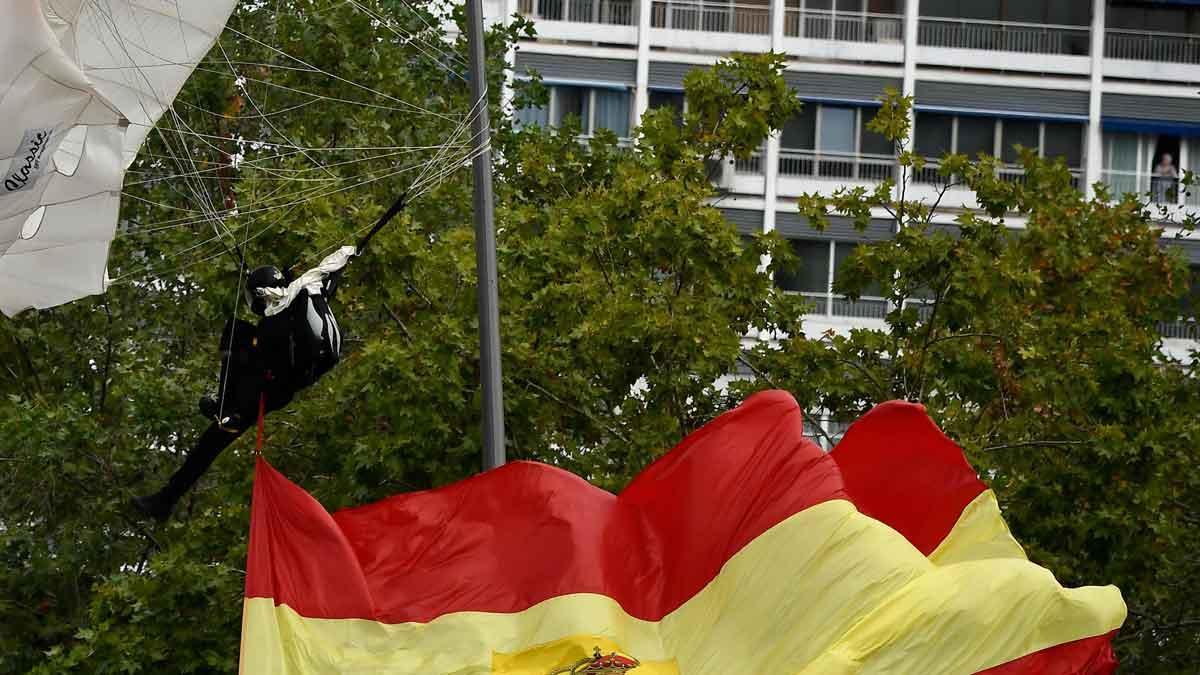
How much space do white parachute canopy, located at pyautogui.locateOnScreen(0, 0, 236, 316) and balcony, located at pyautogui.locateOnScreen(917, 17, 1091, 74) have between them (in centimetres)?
2763

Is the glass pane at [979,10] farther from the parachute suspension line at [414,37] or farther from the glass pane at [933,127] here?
the parachute suspension line at [414,37]

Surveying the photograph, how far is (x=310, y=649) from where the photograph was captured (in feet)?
47.9

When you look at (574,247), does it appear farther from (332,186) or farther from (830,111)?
(830,111)

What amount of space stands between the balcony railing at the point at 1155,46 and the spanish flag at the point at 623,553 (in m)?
28.4

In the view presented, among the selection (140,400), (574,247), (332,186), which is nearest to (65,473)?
(140,400)

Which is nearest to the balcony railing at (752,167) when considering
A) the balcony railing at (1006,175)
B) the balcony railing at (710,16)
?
the balcony railing at (710,16)

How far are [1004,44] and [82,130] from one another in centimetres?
2972

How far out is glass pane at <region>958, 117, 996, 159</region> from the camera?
4078 cm

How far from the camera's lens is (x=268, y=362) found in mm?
14352

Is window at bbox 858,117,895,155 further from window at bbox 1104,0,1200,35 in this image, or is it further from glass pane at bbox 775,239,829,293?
window at bbox 1104,0,1200,35

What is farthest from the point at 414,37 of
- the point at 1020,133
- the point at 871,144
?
the point at 1020,133

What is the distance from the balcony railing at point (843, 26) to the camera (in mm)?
41250

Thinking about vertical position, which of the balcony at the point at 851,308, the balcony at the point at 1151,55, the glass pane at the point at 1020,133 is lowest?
the balcony at the point at 851,308

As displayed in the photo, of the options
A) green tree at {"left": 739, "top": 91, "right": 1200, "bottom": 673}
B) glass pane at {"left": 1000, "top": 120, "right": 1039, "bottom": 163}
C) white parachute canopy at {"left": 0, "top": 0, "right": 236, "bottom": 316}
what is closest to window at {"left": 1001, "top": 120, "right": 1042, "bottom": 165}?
glass pane at {"left": 1000, "top": 120, "right": 1039, "bottom": 163}
